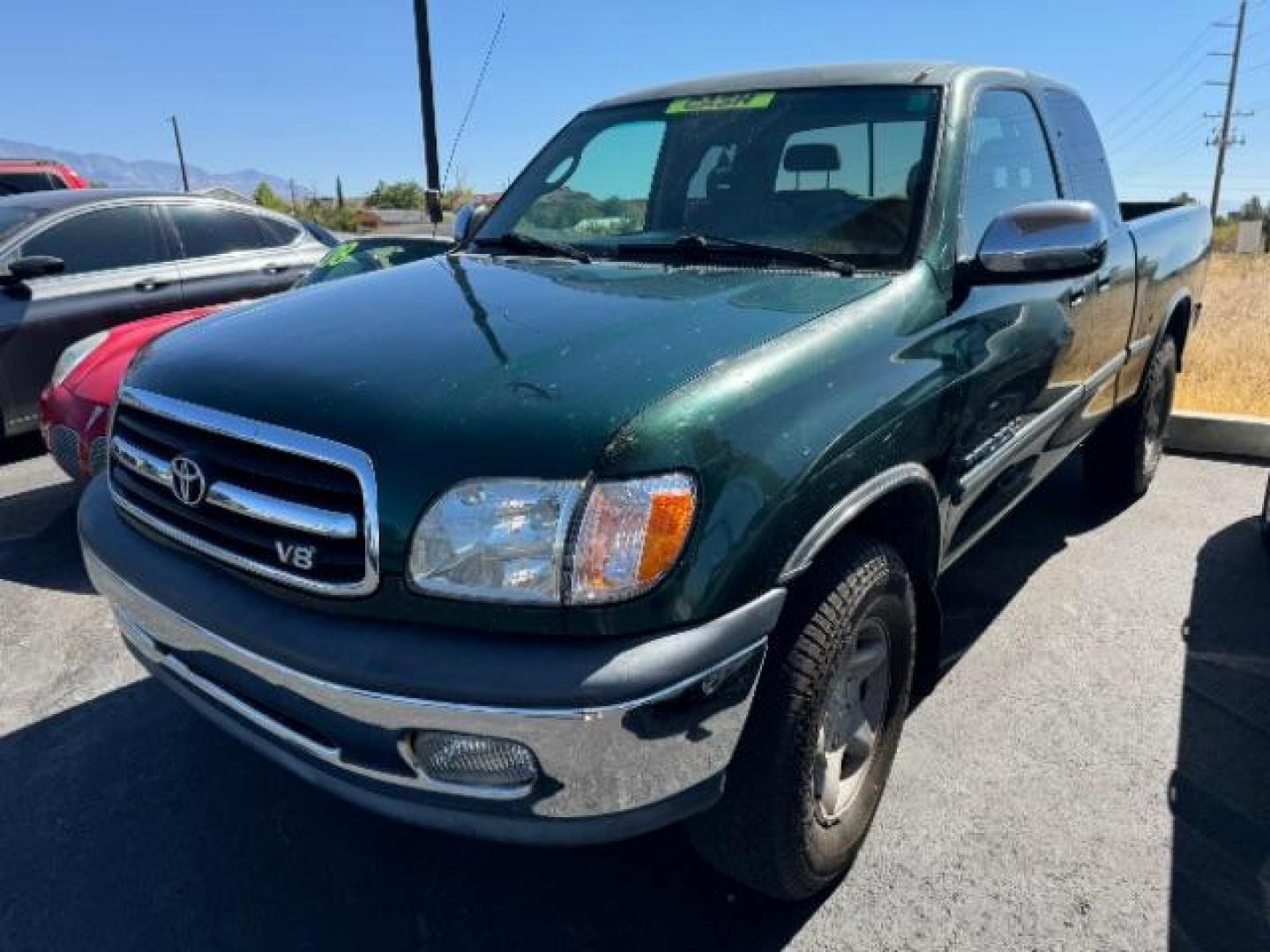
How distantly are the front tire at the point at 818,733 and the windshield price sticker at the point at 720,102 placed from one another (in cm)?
163

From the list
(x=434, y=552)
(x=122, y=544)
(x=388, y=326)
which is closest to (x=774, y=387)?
(x=434, y=552)

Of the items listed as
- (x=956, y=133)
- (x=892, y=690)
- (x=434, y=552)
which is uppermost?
(x=956, y=133)

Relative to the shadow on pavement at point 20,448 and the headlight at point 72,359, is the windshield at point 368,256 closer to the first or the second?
the headlight at point 72,359

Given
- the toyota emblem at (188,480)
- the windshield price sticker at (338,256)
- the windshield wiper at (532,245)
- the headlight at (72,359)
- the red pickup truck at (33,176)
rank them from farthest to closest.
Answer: the red pickup truck at (33,176), the windshield price sticker at (338,256), the headlight at (72,359), the windshield wiper at (532,245), the toyota emblem at (188,480)

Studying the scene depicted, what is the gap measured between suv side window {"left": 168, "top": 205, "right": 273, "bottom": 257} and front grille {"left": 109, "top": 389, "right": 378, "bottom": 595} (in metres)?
4.99

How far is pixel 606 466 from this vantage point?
171 centimetres

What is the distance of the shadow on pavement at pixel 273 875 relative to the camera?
88.2 inches

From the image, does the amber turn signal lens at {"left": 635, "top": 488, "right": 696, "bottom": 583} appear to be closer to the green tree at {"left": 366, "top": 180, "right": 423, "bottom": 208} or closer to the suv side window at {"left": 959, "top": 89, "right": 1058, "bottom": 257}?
the suv side window at {"left": 959, "top": 89, "right": 1058, "bottom": 257}

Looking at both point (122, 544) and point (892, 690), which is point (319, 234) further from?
point (892, 690)

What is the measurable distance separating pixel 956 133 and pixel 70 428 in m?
3.83

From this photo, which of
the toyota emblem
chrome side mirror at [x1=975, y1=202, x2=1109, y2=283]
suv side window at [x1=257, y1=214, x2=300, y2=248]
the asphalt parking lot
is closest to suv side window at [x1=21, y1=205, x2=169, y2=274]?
suv side window at [x1=257, y1=214, x2=300, y2=248]

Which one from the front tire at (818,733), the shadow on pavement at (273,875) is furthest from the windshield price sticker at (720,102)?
the shadow on pavement at (273,875)

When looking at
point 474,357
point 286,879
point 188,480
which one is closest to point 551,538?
point 474,357

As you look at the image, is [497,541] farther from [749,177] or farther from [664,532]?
[749,177]
